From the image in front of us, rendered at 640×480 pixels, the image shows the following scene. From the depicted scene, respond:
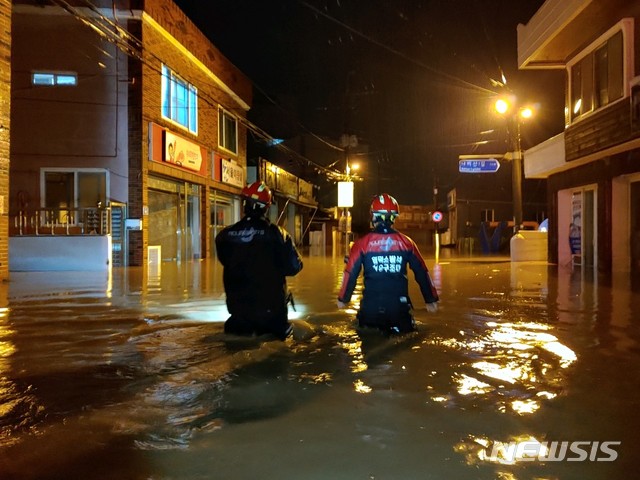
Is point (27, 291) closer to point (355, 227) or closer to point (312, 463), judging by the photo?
point (312, 463)

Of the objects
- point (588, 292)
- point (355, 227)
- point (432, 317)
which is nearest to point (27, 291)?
point (432, 317)

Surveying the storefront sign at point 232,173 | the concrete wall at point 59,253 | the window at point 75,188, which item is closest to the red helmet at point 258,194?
the concrete wall at point 59,253

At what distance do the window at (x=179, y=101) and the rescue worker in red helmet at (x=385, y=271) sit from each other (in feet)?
51.1

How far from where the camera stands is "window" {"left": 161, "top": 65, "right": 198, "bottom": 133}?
20250mm

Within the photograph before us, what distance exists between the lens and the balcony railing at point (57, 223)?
1730 centimetres

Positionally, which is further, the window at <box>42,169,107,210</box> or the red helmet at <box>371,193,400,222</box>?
the window at <box>42,169,107,210</box>

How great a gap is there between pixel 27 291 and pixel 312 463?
10013mm

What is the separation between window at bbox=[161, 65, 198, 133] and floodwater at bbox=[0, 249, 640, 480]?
550 inches

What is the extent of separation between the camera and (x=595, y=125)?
14281 mm

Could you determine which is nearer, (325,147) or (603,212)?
(603,212)

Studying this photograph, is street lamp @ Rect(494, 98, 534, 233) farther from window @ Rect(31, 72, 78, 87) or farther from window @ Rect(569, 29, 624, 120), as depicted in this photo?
window @ Rect(31, 72, 78, 87)

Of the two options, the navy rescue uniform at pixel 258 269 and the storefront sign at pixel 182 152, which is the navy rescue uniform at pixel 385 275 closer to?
the navy rescue uniform at pixel 258 269

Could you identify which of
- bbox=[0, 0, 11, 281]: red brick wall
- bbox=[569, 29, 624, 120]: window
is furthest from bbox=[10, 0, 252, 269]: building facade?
bbox=[569, 29, 624, 120]: window

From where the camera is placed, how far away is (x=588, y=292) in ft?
35.1
